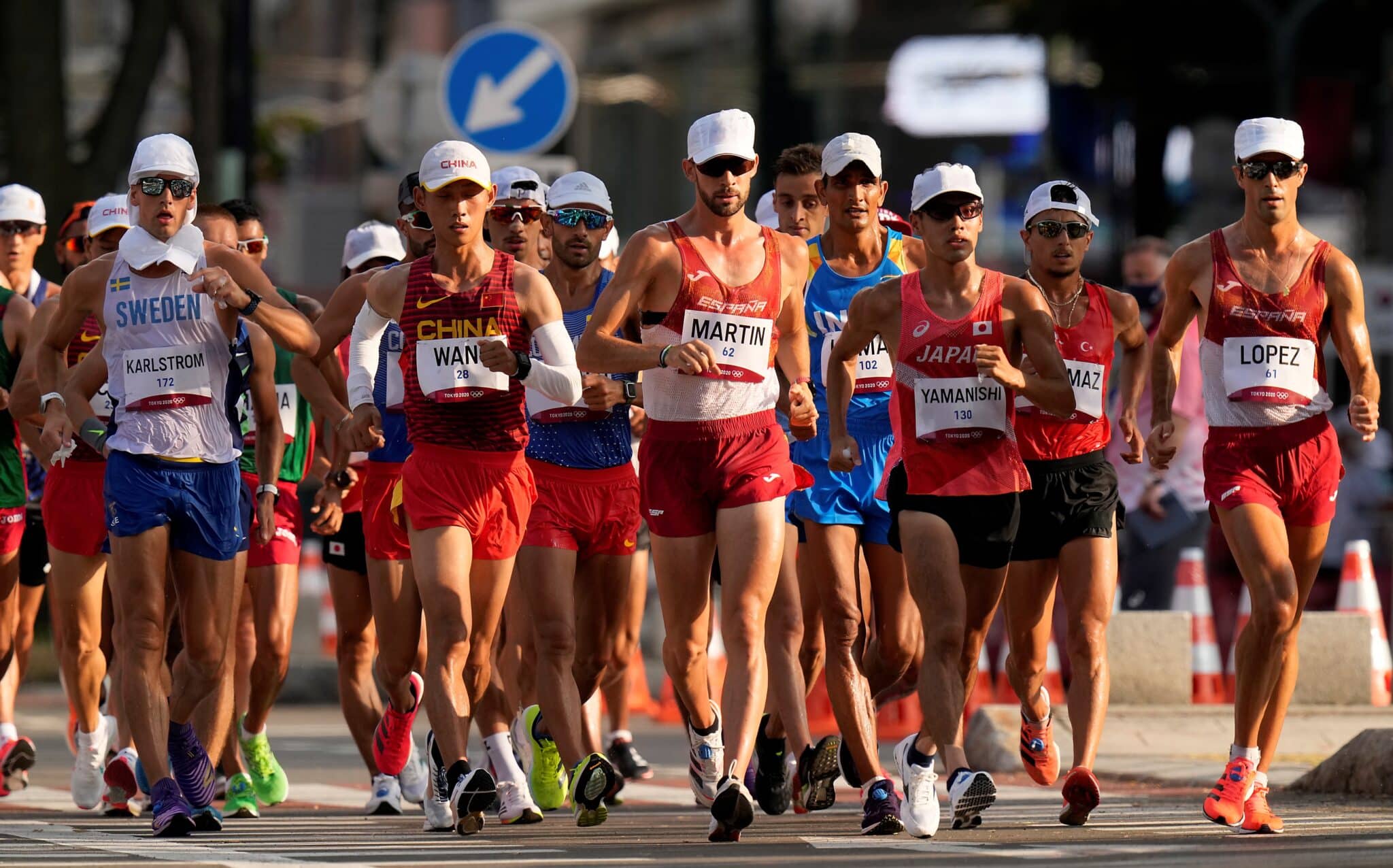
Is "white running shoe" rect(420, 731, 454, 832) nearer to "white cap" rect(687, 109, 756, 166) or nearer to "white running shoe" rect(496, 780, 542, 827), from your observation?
"white running shoe" rect(496, 780, 542, 827)

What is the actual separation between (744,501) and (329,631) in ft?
40.2

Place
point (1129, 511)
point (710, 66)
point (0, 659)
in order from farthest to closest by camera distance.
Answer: point (710, 66) → point (1129, 511) → point (0, 659)

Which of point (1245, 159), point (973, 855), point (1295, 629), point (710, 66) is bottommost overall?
point (973, 855)

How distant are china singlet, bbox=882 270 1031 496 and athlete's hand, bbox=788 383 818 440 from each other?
1.28 feet

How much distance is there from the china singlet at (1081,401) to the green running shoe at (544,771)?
7.69 feet

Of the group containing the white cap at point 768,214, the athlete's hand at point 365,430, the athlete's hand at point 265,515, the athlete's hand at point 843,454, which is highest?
the white cap at point 768,214

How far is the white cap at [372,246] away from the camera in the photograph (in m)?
12.6

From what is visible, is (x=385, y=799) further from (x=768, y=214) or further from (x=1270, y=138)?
(x=1270, y=138)

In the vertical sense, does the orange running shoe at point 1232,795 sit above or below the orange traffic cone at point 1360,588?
below

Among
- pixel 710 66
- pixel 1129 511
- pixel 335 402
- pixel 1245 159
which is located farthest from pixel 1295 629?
pixel 710 66

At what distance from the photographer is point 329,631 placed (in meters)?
22.4

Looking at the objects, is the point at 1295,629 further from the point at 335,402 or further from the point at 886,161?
the point at 886,161

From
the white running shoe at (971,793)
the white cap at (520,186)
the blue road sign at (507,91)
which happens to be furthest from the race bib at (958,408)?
the blue road sign at (507,91)

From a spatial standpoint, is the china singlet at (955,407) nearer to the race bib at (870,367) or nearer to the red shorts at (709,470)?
the red shorts at (709,470)
